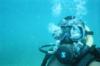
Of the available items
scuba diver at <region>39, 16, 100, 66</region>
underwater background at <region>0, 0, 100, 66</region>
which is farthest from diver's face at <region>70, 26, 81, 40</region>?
underwater background at <region>0, 0, 100, 66</region>

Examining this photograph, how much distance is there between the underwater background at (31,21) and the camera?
226cm

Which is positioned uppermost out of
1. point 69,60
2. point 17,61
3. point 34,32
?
point 34,32

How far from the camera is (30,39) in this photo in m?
2.27

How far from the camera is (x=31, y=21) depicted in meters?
2.27

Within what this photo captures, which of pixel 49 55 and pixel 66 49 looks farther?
pixel 49 55

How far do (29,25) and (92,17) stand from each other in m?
0.55

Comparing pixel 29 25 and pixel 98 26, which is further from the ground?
pixel 29 25

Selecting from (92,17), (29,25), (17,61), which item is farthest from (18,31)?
(92,17)

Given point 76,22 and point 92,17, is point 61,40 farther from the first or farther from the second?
point 92,17

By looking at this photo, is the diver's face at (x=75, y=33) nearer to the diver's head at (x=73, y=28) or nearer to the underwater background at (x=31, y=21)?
the diver's head at (x=73, y=28)

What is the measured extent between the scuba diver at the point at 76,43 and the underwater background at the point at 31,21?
6 centimetres

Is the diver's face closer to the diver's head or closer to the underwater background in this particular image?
the diver's head

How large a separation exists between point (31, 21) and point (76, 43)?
0.43 metres

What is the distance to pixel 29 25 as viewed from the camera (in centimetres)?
227
